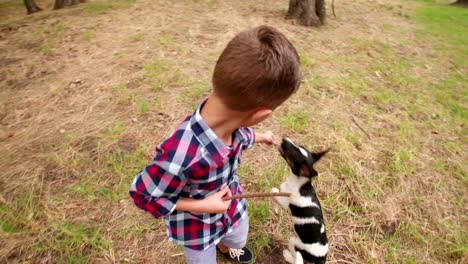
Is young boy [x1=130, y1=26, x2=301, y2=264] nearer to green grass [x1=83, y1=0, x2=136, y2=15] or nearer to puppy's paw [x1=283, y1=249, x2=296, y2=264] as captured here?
puppy's paw [x1=283, y1=249, x2=296, y2=264]

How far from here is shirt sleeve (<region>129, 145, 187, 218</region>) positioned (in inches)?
46.1

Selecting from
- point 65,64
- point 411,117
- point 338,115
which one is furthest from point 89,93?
point 411,117

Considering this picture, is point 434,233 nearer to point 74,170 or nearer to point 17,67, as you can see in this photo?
point 74,170

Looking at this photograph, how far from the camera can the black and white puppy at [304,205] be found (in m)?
1.74

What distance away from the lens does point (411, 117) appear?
12.3 feet

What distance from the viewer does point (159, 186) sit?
120 centimetres

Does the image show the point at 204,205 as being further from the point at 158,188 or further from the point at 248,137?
the point at 248,137

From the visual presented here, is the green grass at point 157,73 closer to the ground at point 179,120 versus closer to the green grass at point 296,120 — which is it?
the ground at point 179,120

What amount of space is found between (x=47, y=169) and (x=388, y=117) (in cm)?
366

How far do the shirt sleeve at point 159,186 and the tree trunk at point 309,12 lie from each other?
544 cm

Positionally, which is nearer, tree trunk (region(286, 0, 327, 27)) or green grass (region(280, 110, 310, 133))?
green grass (region(280, 110, 310, 133))

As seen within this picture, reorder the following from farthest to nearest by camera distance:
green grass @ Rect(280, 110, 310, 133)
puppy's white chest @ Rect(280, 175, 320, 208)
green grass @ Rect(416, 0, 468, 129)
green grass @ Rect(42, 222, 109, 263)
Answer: green grass @ Rect(416, 0, 468, 129), green grass @ Rect(280, 110, 310, 133), green grass @ Rect(42, 222, 109, 263), puppy's white chest @ Rect(280, 175, 320, 208)

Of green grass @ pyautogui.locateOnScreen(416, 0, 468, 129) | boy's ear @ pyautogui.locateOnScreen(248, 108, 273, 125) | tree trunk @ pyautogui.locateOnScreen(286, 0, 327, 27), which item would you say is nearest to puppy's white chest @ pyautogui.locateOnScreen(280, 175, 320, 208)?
boy's ear @ pyautogui.locateOnScreen(248, 108, 273, 125)

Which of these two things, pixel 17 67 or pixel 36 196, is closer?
pixel 36 196
